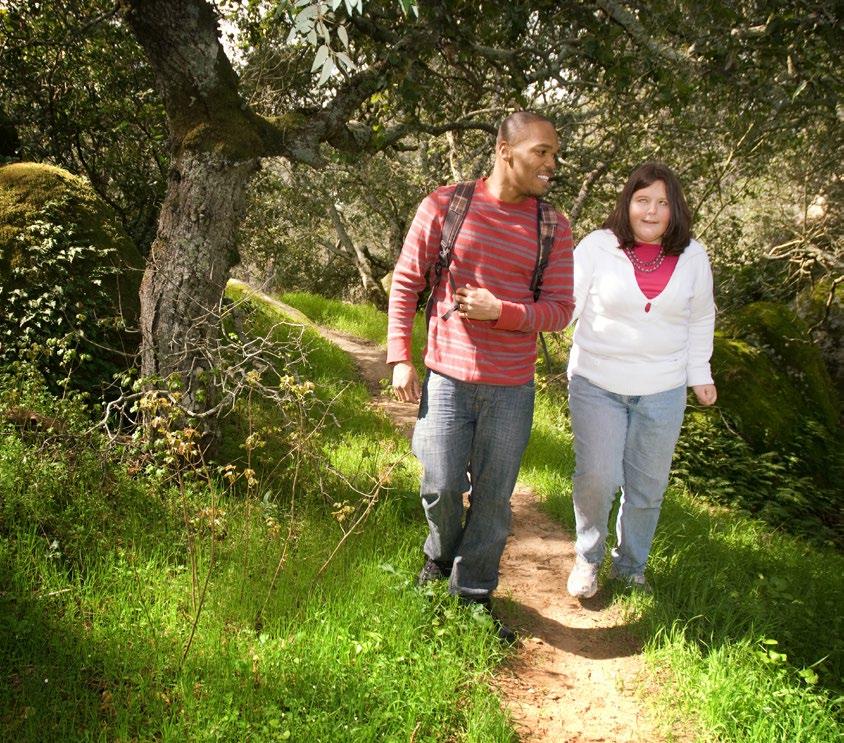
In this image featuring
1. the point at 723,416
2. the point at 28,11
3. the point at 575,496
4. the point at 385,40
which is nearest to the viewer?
the point at 575,496

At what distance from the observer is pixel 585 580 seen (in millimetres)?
3518

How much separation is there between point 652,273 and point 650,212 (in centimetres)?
29

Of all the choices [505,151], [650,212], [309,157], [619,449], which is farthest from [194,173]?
[619,449]

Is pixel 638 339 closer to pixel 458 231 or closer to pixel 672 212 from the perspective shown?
pixel 672 212

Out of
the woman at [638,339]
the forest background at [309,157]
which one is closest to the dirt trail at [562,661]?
the woman at [638,339]

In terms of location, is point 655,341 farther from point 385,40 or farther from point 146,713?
point 385,40

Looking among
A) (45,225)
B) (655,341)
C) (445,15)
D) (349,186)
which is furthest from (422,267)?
(349,186)

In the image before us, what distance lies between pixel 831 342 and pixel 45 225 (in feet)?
36.4

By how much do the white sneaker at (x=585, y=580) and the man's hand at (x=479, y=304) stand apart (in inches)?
67.0

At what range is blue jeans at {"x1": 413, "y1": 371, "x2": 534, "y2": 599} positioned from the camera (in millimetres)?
2799

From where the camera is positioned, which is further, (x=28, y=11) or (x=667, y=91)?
(x=28, y=11)

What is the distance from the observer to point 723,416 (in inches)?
Answer: 318

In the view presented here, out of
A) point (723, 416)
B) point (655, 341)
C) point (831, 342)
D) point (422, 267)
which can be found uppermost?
point (422, 267)

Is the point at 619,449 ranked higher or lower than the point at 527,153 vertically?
lower
